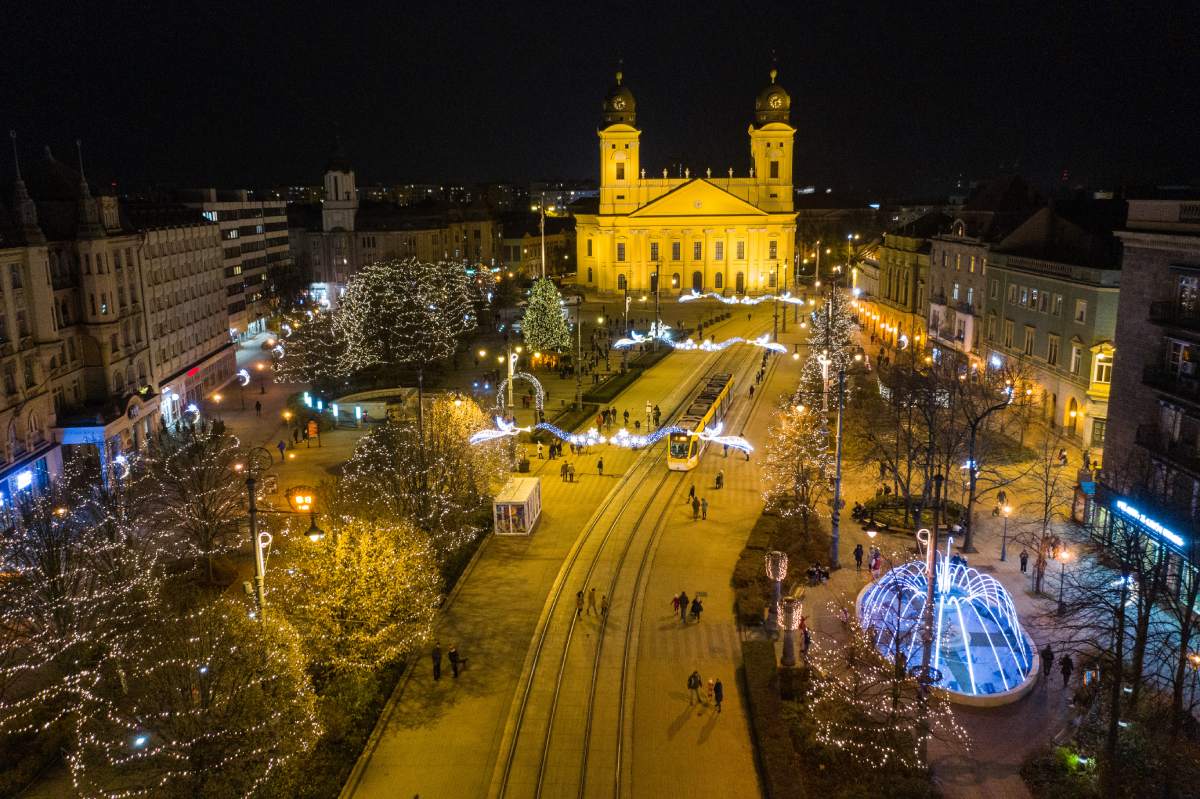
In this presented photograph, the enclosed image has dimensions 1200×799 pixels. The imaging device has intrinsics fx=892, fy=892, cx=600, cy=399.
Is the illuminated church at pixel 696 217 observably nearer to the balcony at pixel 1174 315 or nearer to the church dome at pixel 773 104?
the church dome at pixel 773 104

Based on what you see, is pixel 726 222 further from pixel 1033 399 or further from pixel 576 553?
pixel 576 553

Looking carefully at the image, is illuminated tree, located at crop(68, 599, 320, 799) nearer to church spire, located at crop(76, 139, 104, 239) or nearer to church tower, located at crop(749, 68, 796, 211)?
church spire, located at crop(76, 139, 104, 239)

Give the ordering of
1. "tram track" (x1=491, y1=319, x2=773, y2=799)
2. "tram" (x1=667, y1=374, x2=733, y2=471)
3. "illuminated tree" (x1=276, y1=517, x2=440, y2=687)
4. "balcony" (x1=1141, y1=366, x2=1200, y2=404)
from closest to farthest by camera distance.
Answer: "tram track" (x1=491, y1=319, x2=773, y2=799), "illuminated tree" (x1=276, y1=517, x2=440, y2=687), "balcony" (x1=1141, y1=366, x2=1200, y2=404), "tram" (x1=667, y1=374, x2=733, y2=471)

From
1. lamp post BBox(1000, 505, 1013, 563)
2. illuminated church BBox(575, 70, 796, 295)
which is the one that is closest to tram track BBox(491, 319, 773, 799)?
lamp post BBox(1000, 505, 1013, 563)

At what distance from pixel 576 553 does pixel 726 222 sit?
81310 millimetres

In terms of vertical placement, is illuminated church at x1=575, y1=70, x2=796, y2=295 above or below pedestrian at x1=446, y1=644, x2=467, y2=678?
above

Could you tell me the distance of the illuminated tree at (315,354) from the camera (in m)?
56.7

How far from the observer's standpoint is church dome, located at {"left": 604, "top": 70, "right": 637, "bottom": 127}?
10700cm

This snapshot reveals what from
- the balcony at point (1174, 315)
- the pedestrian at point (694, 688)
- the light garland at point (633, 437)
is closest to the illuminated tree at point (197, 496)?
the light garland at point (633, 437)

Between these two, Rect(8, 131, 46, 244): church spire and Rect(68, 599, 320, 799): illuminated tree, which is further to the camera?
Rect(8, 131, 46, 244): church spire

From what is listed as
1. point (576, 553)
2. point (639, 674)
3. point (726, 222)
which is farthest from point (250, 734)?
point (726, 222)

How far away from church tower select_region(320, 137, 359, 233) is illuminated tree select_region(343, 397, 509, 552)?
76828 mm

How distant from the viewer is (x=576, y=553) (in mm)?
31828

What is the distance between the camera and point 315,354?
58.2 m
